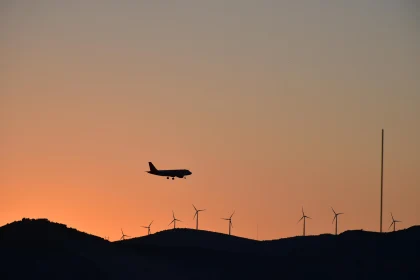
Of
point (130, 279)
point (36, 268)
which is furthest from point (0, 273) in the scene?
point (130, 279)

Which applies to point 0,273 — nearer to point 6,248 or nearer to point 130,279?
point 6,248

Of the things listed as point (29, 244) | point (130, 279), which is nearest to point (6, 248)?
point (29, 244)

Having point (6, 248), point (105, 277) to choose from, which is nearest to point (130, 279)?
point (105, 277)

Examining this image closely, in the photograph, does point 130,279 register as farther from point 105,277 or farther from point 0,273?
point 0,273
